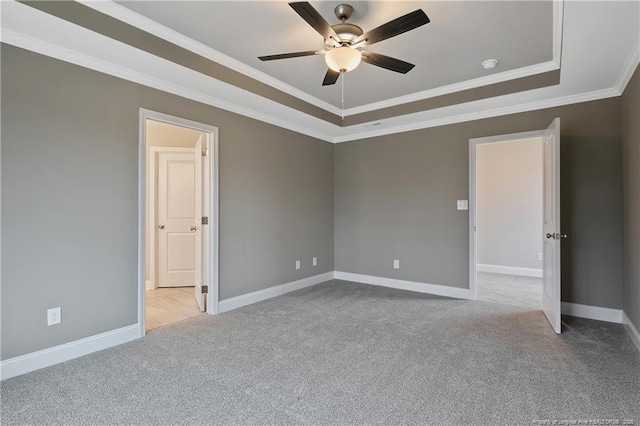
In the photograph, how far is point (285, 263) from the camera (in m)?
4.65

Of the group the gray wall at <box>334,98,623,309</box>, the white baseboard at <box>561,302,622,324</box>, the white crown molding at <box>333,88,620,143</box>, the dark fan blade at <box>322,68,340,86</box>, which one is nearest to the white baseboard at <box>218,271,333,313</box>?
the gray wall at <box>334,98,623,309</box>

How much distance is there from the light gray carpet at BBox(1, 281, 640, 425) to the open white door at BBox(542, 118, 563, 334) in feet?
0.78

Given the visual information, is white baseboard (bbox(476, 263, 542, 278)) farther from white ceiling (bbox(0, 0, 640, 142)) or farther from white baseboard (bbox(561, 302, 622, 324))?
white ceiling (bbox(0, 0, 640, 142))

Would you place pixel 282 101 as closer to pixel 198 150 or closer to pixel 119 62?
pixel 198 150

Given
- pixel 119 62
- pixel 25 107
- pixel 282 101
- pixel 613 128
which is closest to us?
pixel 25 107

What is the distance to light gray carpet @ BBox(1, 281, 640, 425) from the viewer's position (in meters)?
1.91

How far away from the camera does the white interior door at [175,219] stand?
5.10 metres

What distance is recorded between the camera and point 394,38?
279 centimetres

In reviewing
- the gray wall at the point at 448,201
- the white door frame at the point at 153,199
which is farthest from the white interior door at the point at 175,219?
the gray wall at the point at 448,201

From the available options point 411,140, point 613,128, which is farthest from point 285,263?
point 613,128

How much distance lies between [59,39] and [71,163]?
903 mm

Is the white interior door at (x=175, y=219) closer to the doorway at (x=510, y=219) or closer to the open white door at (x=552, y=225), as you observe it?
the doorway at (x=510, y=219)

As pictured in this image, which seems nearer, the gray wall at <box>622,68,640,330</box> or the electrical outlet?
the electrical outlet

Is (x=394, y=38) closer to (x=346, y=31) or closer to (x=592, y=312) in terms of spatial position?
(x=346, y=31)
